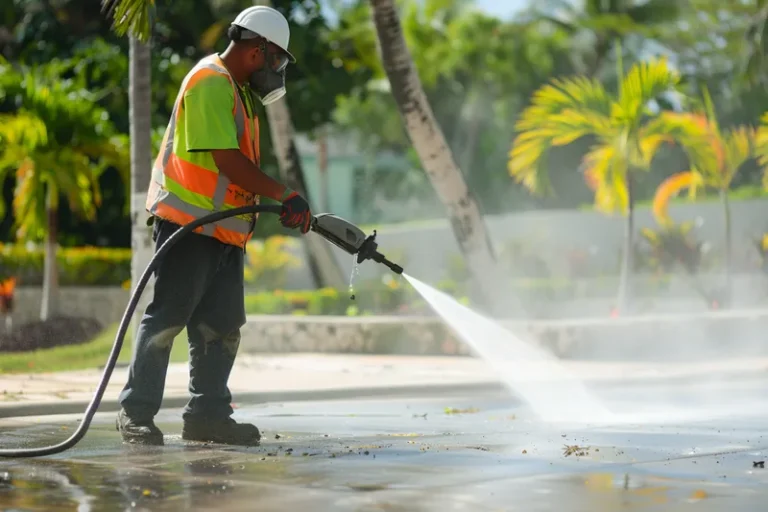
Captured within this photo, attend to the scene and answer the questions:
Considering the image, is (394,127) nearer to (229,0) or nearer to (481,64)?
(481,64)

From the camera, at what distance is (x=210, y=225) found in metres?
6.91

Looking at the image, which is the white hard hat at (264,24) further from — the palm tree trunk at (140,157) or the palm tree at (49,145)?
the palm tree at (49,145)

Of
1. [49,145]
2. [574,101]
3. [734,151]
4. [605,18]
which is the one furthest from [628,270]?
[605,18]

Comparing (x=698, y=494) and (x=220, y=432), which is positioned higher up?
(x=220, y=432)

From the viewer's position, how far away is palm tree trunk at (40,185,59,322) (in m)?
20.3

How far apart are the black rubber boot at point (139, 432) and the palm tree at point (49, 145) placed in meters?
13.0

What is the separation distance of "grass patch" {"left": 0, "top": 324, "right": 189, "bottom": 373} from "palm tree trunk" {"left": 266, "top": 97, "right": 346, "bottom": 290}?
358cm

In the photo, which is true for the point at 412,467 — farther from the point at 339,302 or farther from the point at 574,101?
the point at 339,302

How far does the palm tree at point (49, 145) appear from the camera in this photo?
1938 cm

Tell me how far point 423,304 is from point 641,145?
3.45 m

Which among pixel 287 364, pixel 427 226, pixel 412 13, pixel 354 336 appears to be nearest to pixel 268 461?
pixel 287 364

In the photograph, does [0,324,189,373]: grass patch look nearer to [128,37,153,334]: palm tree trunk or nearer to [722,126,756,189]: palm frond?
[128,37,153,334]: palm tree trunk

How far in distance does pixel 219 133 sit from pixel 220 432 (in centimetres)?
146

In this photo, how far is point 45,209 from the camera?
20547 millimetres
